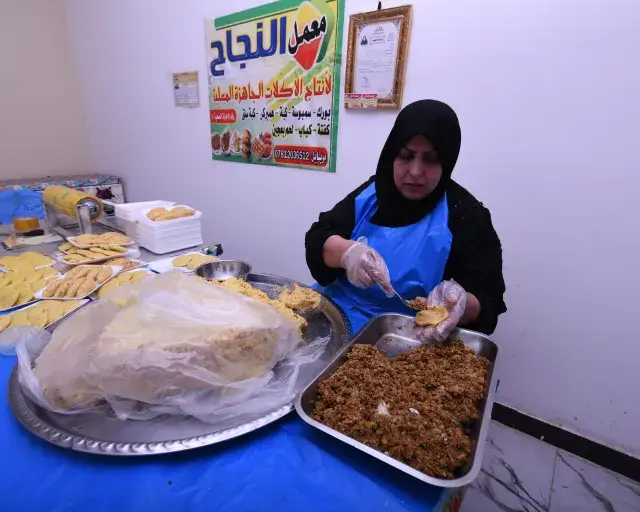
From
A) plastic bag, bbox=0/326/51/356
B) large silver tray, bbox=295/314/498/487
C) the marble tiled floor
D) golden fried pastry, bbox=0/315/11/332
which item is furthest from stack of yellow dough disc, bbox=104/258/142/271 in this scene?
the marble tiled floor

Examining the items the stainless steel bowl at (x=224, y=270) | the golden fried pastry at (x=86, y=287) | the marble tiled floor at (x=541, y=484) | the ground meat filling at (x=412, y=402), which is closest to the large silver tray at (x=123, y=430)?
the ground meat filling at (x=412, y=402)

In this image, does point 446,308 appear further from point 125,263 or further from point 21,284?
point 21,284

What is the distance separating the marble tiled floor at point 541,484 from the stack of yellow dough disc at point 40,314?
190 cm

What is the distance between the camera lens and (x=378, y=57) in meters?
1.98

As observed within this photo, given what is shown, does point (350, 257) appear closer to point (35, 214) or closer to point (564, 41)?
point (564, 41)

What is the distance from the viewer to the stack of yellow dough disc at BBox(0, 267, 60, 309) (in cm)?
132

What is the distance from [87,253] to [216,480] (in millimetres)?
1521

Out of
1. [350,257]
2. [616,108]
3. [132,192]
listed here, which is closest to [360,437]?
[350,257]

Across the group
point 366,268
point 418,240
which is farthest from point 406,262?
point 366,268

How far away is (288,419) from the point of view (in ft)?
2.65

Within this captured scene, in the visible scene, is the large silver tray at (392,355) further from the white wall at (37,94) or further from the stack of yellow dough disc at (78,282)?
the white wall at (37,94)

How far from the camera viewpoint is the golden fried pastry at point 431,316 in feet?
3.41

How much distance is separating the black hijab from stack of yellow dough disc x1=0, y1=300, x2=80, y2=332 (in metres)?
1.24

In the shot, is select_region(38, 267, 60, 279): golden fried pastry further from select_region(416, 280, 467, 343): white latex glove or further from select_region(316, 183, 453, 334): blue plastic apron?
select_region(416, 280, 467, 343): white latex glove
